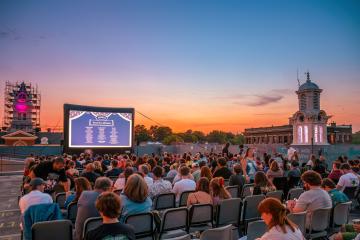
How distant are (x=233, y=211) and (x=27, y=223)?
10.3ft

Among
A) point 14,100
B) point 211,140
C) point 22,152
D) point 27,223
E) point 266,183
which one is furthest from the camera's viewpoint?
point 211,140

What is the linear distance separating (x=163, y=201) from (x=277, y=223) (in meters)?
3.31

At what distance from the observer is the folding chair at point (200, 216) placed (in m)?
5.14

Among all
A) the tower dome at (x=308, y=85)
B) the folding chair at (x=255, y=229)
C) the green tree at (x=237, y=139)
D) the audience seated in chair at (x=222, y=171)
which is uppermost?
the tower dome at (x=308, y=85)

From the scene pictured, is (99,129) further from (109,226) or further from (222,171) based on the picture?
(109,226)

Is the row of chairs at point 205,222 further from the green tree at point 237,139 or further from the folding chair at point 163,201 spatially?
the green tree at point 237,139

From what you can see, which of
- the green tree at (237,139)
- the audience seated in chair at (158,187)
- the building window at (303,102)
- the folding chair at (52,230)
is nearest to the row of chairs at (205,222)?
the folding chair at (52,230)

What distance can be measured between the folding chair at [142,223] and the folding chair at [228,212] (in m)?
1.22

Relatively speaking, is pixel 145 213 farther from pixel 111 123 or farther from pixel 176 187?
pixel 111 123

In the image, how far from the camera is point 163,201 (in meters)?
6.28

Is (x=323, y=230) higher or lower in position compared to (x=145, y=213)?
lower

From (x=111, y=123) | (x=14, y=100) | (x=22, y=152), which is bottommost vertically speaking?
(x=22, y=152)

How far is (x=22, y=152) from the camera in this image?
4212 centimetres

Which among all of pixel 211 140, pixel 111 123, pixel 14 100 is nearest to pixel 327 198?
pixel 111 123
